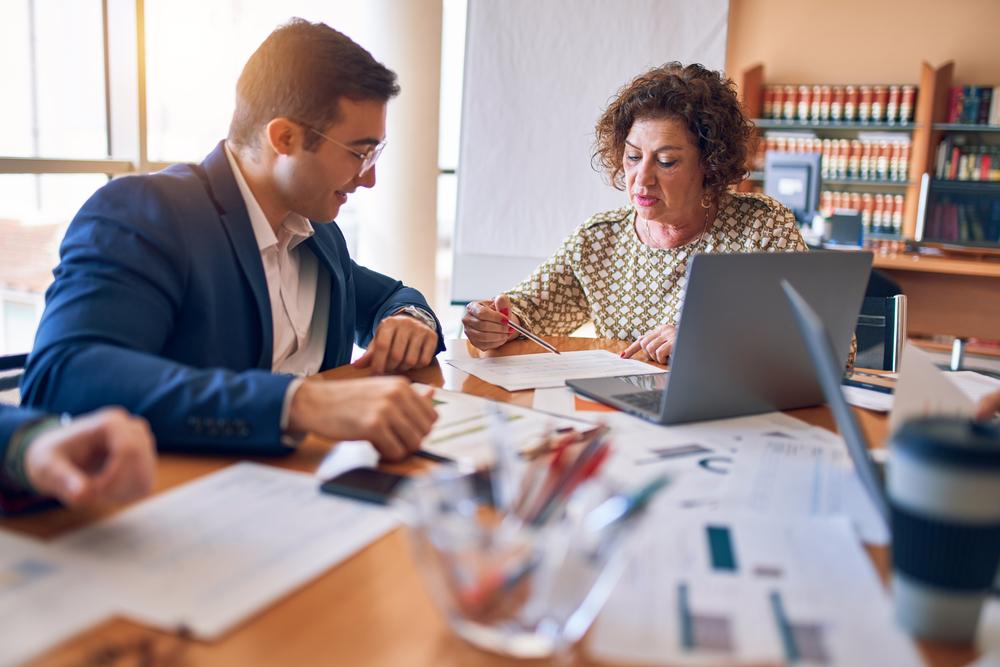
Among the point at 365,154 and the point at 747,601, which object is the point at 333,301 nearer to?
the point at 365,154

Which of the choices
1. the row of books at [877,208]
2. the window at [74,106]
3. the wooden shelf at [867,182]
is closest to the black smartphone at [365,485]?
the window at [74,106]

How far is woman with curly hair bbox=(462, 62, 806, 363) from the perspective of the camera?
6.50 feet

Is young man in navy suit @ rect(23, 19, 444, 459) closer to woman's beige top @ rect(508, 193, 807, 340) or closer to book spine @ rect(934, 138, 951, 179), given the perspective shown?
woman's beige top @ rect(508, 193, 807, 340)

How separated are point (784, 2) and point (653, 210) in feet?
16.8

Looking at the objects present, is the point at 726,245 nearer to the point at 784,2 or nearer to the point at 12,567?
the point at 12,567

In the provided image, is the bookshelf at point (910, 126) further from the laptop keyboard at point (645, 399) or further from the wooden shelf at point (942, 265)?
the laptop keyboard at point (645, 399)

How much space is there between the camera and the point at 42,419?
79cm

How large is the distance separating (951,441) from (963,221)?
20.5 feet

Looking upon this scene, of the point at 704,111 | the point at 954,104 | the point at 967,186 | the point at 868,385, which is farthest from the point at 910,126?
the point at 868,385

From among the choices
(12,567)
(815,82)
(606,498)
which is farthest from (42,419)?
(815,82)

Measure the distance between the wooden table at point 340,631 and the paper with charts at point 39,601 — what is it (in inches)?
0.5

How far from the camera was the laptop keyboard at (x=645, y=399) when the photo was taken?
3.82ft

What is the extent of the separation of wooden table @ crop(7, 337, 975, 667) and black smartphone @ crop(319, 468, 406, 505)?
68 millimetres

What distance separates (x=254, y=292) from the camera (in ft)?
4.28
